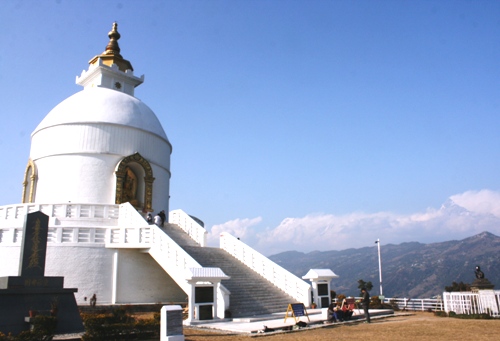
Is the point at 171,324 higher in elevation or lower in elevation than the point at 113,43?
lower

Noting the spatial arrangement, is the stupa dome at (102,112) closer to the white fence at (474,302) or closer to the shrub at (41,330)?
the shrub at (41,330)

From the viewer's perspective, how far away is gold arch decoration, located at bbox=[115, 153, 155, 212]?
23.8 metres

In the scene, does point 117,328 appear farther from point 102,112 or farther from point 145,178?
point 102,112

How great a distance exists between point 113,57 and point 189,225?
48.2 ft

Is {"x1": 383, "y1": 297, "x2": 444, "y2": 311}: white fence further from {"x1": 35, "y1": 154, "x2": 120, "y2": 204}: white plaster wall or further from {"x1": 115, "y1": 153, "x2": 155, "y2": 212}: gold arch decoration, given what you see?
{"x1": 35, "y1": 154, "x2": 120, "y2": 204}: white plaster wall

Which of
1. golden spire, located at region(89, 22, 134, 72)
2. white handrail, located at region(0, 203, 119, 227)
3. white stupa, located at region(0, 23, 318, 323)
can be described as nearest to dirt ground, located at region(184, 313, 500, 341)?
white stupa, located at region(0, 23, 318, 323)

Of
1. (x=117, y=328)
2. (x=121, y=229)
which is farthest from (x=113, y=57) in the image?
(x=117, y=328)

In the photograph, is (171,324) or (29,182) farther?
(29,182)

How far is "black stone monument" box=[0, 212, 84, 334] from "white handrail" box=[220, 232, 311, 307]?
9626 millimetres

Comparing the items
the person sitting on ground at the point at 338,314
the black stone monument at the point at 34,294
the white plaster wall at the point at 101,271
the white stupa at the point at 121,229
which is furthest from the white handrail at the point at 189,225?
the black stone monument at the point at 34,294

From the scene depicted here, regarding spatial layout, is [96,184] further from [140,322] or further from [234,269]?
[140,322]

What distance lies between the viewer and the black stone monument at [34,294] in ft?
36.3

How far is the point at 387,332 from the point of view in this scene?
496 inches

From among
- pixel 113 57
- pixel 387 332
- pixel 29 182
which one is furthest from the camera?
pixel 113 57
